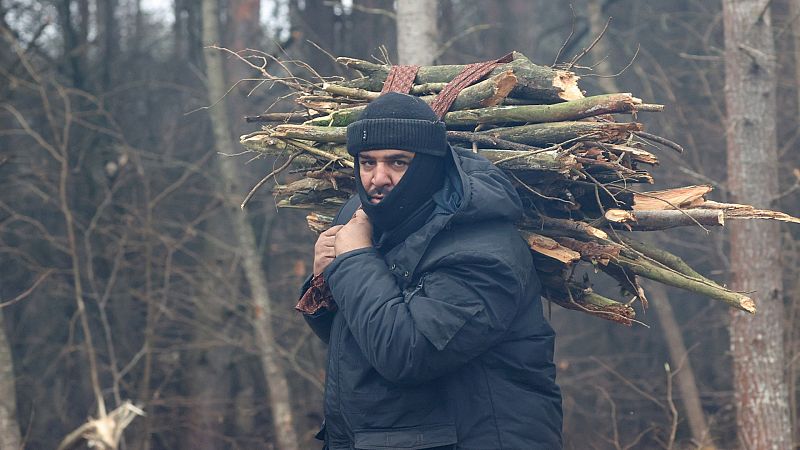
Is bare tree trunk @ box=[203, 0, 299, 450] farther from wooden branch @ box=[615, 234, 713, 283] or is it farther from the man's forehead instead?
the man's forehead

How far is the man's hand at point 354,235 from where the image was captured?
317 cm

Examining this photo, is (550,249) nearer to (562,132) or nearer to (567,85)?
Answer: (562,132)

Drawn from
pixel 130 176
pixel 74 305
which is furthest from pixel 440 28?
pixel 74 305

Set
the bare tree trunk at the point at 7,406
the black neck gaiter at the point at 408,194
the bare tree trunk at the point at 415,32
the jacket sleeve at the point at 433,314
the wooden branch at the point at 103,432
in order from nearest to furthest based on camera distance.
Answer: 1. the wooden branch at the point at 103,432
2. the jacket sleeve at the point at 433,314
3. the black neck gaiter at the point at 408,194
4. the bare tree trunk at the point at 415,32
5. the bare tree trunk at the point at 7,406

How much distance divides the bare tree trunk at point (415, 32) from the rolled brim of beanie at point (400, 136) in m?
4.17

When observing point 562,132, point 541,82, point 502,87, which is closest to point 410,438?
point 562,132

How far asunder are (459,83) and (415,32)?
3.62 metres

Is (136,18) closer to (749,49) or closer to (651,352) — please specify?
(651,352)

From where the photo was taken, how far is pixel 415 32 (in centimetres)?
734

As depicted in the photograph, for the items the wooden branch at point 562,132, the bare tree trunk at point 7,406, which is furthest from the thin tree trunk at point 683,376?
the wooden branch at point 562,132

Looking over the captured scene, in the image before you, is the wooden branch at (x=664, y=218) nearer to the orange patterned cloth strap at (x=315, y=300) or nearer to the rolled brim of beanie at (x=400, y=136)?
the rolled brim of beanie at (x=400, y=136)

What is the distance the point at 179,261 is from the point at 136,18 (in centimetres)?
531

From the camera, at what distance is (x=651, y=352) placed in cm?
1390

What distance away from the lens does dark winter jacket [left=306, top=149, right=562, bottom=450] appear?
288 cm
